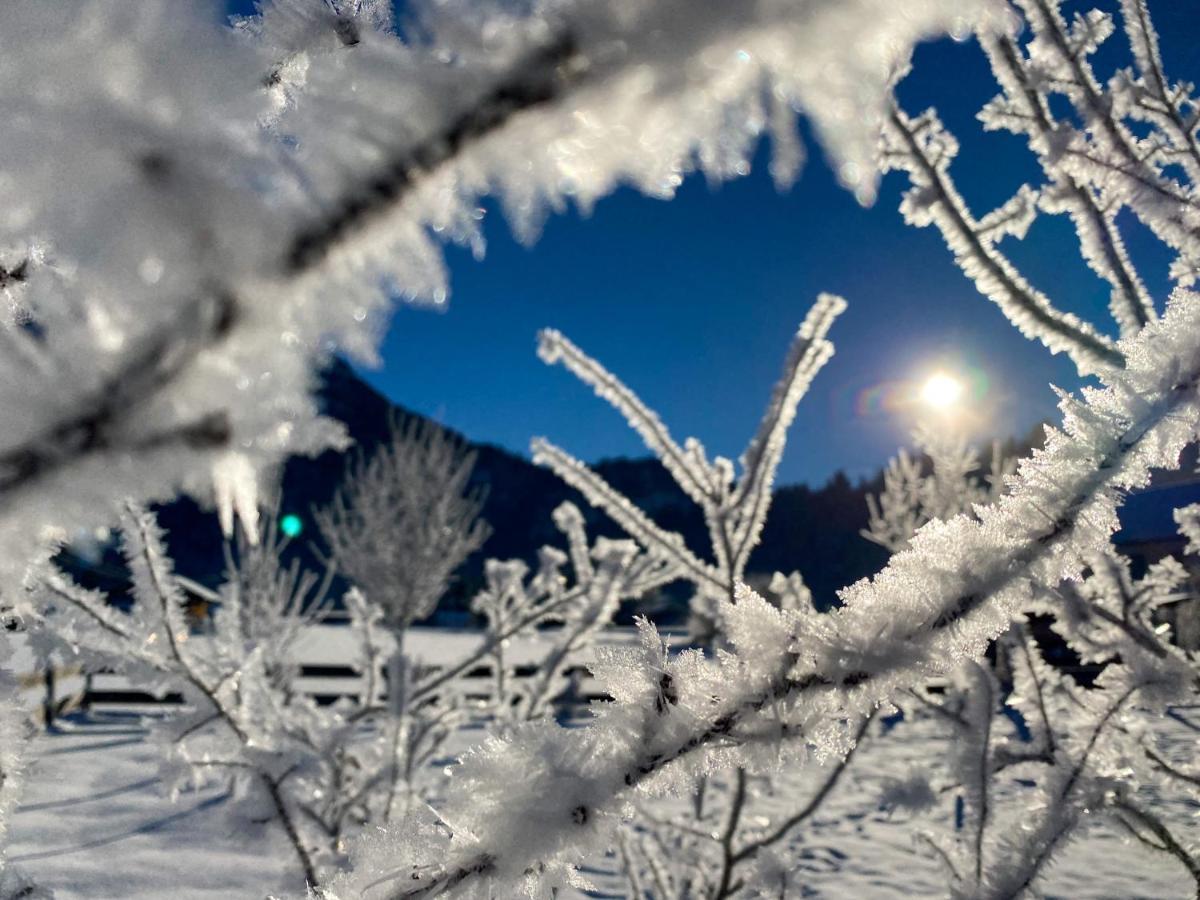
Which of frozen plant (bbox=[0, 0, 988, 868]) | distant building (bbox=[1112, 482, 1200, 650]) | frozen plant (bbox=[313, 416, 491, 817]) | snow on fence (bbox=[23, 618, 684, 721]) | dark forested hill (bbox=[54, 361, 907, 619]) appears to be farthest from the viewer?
dark forested hill (bbox=[54, 361, 907, 619])

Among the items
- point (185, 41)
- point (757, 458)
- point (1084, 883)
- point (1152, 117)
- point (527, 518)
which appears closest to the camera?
point (185, 41)

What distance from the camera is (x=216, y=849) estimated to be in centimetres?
442

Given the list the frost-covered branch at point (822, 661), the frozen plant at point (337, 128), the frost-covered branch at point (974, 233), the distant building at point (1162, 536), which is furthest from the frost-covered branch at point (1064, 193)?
the frozen plant at point (337, 128)

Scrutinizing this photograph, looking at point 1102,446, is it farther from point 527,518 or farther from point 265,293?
point 527,518

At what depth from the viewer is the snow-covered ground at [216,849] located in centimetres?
362

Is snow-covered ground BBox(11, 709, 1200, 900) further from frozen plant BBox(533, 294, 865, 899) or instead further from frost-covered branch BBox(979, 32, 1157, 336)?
frost-covered branch BBox(979, 32, 1157, 336)

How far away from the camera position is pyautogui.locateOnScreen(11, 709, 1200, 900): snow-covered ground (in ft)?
11.9

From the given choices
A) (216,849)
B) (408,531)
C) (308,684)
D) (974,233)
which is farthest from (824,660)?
(408,531)

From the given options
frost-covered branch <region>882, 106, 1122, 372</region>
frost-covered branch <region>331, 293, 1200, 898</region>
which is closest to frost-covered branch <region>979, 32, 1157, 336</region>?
frost-covered branch <region>882, 106, 1122, 372</region>

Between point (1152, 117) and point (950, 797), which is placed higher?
point (1152, 117)

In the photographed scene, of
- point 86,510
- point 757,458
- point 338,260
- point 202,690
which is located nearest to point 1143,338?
point 338,260

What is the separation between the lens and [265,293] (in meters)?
0.33

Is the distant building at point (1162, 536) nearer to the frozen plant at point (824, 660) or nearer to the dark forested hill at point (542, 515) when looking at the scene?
the frozen plant at point (824, 660)

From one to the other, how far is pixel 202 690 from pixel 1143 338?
1.78 metres
